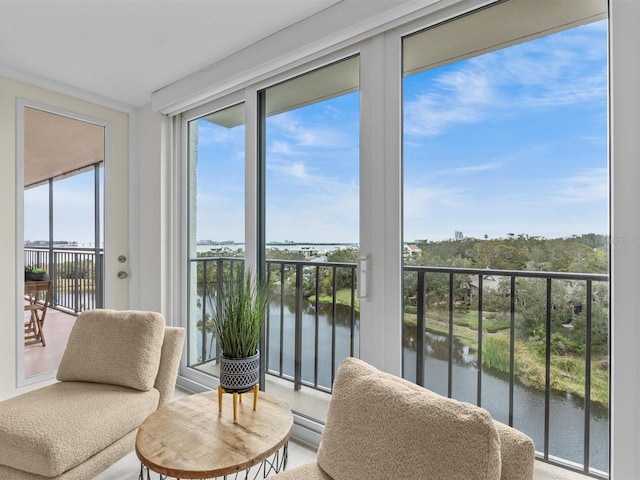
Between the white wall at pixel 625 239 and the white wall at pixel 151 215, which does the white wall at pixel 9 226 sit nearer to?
the white wall at pixel 151 215

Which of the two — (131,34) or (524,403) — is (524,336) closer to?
(524,403)

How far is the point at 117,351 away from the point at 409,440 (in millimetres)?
1598

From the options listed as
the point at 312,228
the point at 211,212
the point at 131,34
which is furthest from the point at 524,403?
the point at 131,34

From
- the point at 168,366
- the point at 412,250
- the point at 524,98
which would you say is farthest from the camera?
the point at 168,366

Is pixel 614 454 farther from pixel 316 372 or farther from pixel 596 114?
pixel 316 372

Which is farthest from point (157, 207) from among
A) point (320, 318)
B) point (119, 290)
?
point (320, 318)

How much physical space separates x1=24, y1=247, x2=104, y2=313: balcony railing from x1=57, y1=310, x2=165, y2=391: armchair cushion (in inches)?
36.6

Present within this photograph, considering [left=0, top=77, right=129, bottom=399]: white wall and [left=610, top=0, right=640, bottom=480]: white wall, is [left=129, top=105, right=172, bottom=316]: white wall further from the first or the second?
[left=610, top=0, right=640, bottom=480]: white wall

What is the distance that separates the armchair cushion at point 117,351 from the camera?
1845 millimetres

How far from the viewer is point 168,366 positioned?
1947mm

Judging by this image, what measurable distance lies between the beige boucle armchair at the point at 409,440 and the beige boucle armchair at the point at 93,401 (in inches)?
34.9

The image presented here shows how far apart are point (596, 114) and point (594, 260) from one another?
1.77 ft

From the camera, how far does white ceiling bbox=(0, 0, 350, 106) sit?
180 centimetres

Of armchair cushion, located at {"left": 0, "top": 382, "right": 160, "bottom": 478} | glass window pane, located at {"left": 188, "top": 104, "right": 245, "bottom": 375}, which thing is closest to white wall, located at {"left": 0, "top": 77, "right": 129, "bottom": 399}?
armchair cushion, located at {"left": 0, "top": 382, "right": 160, "bottom": 478}
